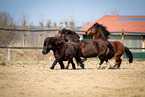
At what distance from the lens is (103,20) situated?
27.6 metres

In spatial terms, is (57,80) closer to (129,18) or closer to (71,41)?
(71,41)

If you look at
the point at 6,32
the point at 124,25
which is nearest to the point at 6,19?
the point at 6,32

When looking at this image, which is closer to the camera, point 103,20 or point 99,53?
point 99,53

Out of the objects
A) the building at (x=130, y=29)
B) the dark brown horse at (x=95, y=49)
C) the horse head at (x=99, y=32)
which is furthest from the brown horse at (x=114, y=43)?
the building at (x=130, y=29)

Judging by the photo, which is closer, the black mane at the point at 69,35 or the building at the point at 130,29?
the black mane at the point at 69,35

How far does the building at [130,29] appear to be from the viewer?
20508 millimetres

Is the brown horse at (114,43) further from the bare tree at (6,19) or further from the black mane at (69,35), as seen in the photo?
the bare tree at (6,19)

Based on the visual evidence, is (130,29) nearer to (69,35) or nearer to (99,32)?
(99,32)

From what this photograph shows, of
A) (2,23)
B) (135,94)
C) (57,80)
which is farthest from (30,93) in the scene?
(2,23)

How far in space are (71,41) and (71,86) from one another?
16.8ft

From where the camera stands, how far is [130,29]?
23109 mm

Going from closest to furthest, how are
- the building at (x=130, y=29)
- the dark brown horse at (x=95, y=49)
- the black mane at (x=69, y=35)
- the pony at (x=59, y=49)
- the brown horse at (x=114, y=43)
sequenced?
the pony at (x=59, y=49) < the dark brown horse at (x=95, y=49) < the black mane at (x=69, y=35) < the brown horse at (x=114, y=43) < the building at (x=130, y=29)

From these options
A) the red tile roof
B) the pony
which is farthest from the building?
the pony

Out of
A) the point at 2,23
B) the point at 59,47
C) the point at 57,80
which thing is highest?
the point at 2,23
